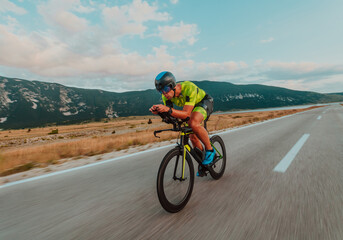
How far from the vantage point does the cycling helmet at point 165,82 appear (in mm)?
2502

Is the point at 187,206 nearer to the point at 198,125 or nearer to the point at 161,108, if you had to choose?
the point at 198,125

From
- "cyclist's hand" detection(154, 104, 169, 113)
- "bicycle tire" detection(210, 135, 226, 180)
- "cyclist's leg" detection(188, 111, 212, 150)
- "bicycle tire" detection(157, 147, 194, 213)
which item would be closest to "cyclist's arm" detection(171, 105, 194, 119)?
"cyclist's hand" detection(154, 104, 169, 113)

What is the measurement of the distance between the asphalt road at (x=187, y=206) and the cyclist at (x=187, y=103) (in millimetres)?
811

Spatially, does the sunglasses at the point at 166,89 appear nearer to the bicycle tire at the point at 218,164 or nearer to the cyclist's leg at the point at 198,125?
the cyclist's leg at the point at 198,125

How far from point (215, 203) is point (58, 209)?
207 centimetres

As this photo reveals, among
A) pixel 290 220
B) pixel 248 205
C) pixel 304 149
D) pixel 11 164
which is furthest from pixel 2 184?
pixel 304 149

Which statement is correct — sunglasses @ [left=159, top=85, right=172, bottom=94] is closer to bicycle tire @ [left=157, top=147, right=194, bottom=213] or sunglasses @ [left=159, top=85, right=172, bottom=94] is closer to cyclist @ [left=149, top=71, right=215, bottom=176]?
cyclist @ [left=149, top=71, right=215, bottom=176]

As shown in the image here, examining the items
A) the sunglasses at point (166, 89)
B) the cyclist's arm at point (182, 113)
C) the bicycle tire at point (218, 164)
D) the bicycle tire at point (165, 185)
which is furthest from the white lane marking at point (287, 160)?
the sunglasses at point (166, 89)

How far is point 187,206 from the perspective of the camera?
239cm

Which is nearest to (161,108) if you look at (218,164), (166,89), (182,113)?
(182,113)

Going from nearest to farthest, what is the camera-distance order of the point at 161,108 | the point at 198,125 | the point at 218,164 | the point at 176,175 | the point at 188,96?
the point at 161,108
the point at 176,175
the point at 188,96
the point at 198,125
the point at 218,164

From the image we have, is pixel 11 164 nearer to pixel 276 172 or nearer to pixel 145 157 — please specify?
pixel 145 157

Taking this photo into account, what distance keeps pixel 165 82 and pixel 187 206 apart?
168 cm

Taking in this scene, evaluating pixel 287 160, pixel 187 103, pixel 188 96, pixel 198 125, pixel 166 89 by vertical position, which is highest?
pixel 166 89
